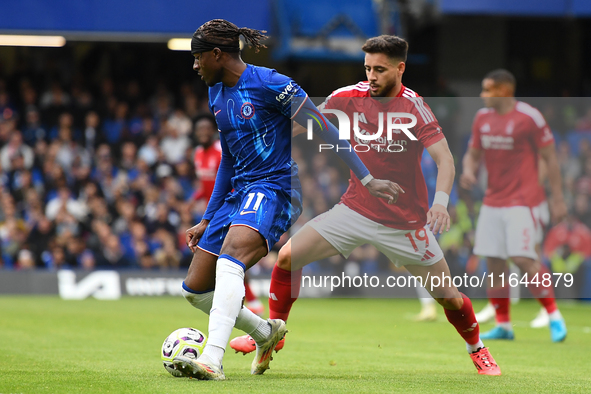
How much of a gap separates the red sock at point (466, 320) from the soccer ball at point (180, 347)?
1.80 meters

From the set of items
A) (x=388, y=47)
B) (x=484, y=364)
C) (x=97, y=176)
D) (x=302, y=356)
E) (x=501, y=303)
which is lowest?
(x=501, y=303)

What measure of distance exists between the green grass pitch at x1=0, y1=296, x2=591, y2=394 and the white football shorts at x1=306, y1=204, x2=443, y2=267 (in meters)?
0.86

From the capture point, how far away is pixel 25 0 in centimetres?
1652

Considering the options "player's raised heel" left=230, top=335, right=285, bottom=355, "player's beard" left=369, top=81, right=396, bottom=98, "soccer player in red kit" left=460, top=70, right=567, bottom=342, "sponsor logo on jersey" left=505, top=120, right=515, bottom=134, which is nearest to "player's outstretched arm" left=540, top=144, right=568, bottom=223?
"soccer player in red kit" left=460, top=70, right=567, bottom=342

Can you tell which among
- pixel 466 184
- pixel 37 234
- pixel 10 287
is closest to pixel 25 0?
pixel 37 234

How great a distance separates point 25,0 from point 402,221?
42.4 ft

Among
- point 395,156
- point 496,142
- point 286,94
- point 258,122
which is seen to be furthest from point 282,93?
point 496,142

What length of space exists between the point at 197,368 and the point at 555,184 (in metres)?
4.94

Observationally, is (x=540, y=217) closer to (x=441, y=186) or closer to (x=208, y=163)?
(x=441, y=186)

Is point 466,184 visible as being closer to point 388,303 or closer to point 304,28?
point 388,303

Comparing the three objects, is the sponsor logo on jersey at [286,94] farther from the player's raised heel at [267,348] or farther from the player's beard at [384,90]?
the player's raised heel at [267,348]

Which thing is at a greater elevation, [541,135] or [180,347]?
[541,135]

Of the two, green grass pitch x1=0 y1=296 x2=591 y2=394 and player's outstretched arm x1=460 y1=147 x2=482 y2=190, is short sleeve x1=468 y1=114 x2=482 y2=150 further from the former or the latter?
green grass pitch x1=0 y1=296 x2=591 y2=394

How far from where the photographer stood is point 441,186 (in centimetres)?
574
